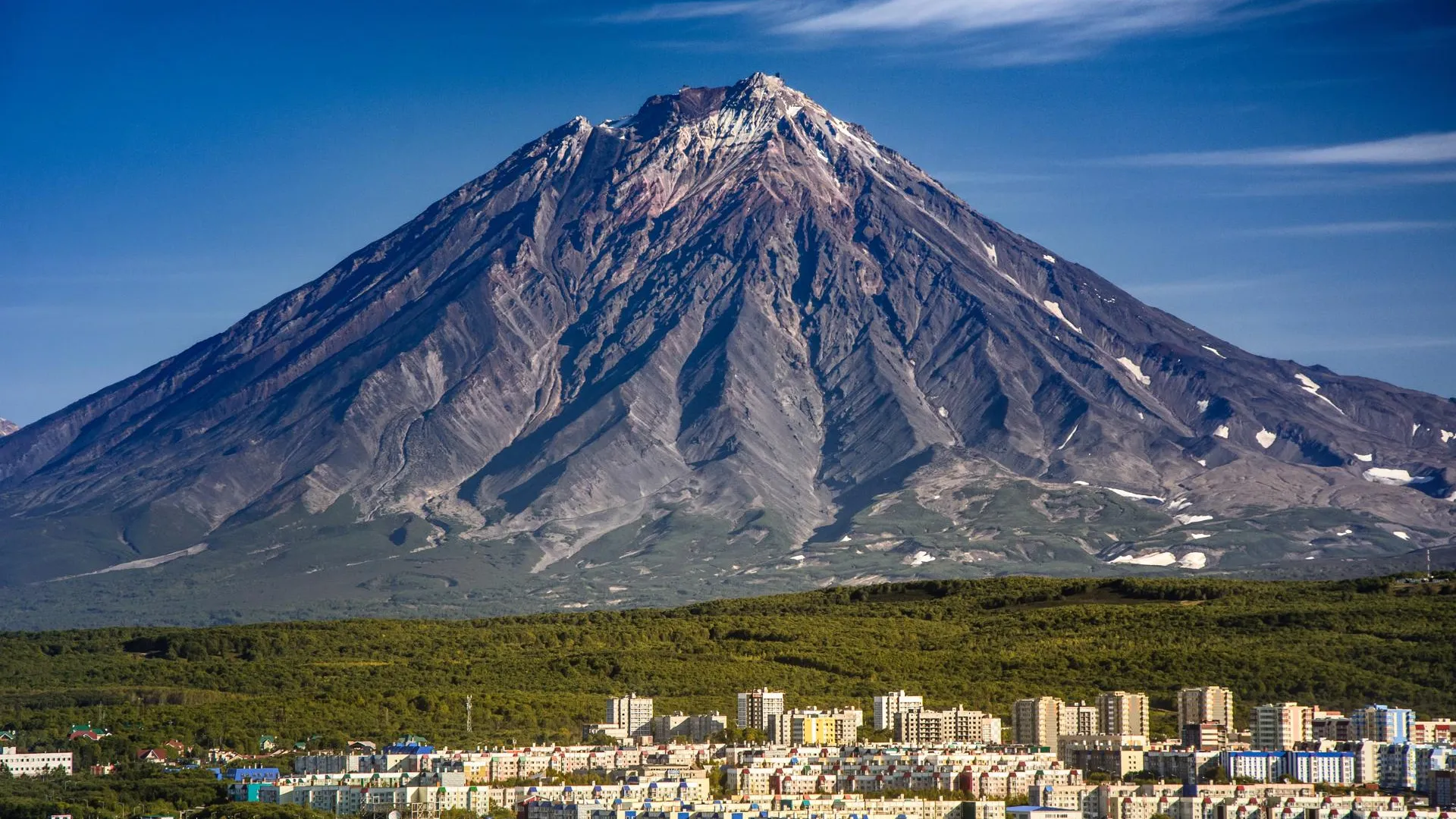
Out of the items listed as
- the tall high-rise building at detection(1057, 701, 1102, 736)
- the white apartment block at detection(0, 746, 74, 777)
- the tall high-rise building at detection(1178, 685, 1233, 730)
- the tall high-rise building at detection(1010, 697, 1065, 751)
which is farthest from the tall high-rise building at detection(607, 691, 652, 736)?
the white apartment block at detection(0, 746, 74, 777)

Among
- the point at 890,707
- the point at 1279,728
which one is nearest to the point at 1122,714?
the point at 1279,728

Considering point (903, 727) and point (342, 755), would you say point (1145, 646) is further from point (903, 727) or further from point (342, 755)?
point (342, 755)

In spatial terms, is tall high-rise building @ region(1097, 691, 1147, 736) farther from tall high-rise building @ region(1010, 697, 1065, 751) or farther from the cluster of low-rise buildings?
tall high-rise building @ region(1010, 697, 1065, 751)

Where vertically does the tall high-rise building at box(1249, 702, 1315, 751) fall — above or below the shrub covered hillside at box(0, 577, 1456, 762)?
below

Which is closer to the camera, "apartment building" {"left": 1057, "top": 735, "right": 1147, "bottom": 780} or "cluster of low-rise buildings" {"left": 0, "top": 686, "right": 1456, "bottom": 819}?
"cluster of low-rise buildings" {"left": 0, "top": 686, "right": 1456, "bottom": 819}

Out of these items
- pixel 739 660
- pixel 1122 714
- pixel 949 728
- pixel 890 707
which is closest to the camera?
pixel 1122 714

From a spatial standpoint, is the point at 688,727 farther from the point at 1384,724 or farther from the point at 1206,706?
the point at 1384,724

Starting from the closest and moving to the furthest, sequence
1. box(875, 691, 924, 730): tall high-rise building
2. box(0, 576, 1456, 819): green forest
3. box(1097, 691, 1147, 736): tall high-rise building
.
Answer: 1. box(1097, 691, 1147, 736): tall high-rise building
2. box(875, 691, 924, 730): tall high-rise building
3. box(0, 576, 1456, 819): green forest
